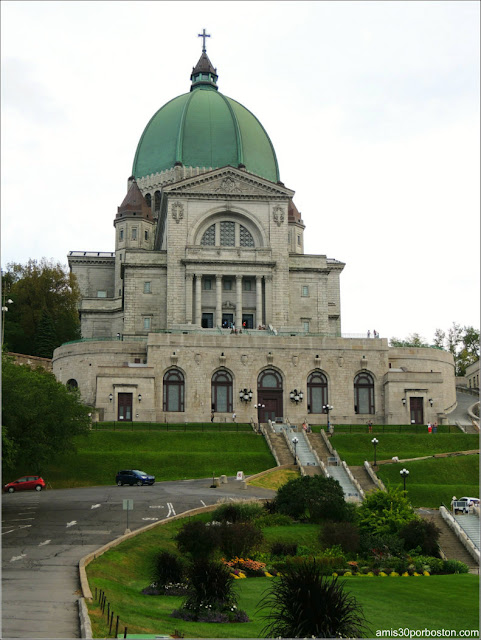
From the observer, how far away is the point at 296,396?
78.4 meters

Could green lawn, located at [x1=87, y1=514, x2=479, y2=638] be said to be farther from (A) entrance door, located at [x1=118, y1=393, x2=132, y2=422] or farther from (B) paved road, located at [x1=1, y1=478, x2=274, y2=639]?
(A) entrance door, located at [x1=118, y1=393, x2=132, y2=422]

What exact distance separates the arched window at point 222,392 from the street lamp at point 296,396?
537 centimetres

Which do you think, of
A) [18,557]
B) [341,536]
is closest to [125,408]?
[341,536]

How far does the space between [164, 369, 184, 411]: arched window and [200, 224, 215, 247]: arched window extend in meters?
18.4

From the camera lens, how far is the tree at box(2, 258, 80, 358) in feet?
315

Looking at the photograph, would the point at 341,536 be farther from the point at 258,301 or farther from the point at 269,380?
the point at 258,301

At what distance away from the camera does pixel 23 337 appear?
98.1 metres

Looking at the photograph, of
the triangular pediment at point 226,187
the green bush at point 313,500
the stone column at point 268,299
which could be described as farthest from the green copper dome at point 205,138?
the green bush at point 313,500

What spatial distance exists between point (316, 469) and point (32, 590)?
32289 mm

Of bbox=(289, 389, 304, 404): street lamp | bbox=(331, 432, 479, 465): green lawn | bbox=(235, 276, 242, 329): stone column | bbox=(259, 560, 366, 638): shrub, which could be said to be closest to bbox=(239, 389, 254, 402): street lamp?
bbox=(289, 389, 304, 404): street lamp

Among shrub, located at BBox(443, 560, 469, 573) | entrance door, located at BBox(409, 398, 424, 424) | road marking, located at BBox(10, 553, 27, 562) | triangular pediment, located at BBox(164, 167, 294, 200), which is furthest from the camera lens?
triangular pediment, located at BBox(164, 167, 294, 200)

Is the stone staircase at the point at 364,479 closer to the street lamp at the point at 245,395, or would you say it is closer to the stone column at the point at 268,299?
the street lamp at the point at 245,395

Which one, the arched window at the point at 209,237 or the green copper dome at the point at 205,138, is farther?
the green copper dome at the point at 205,138

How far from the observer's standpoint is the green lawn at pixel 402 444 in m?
63.9
